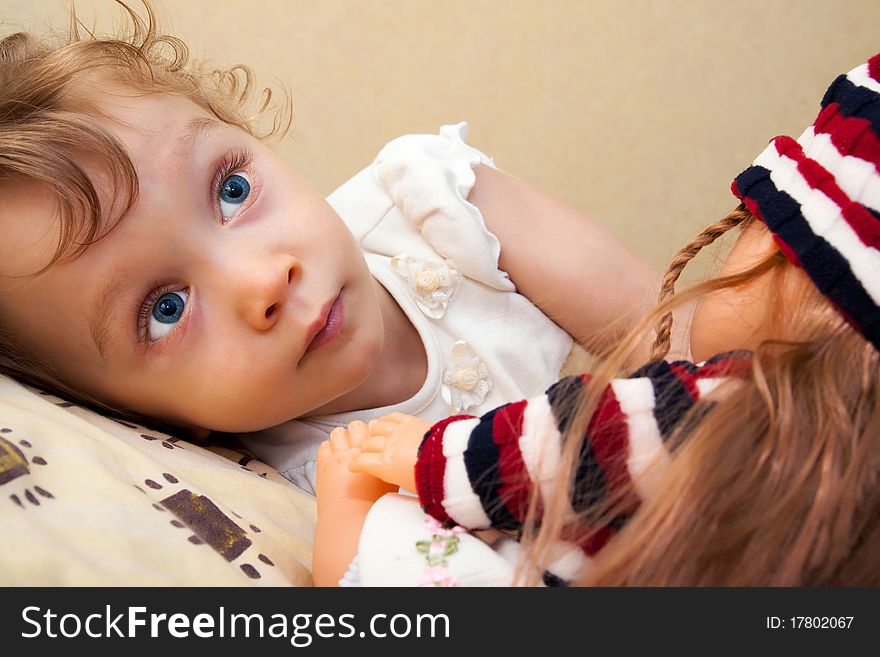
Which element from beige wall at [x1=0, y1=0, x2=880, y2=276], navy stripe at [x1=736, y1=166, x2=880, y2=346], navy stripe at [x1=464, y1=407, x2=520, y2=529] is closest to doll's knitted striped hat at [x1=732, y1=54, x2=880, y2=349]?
navy stripe at [x1=736, y1=166, x2=880, y2=346]

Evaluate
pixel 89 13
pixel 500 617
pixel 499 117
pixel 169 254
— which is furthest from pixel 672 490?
pixel 89 13

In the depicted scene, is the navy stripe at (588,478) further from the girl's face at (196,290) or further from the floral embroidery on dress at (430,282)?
the floral embroidery on dress at (430,282)

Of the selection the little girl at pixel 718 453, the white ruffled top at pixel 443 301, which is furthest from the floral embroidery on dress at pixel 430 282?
the little girl at pixel 718 453

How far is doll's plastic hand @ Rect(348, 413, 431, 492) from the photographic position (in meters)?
0.55

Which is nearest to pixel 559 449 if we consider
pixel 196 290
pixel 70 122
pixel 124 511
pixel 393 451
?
pixel 393 451

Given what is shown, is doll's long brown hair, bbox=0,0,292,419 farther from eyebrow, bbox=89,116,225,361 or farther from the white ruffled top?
the white ruffled top

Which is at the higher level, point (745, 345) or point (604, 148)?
point (604, 148)

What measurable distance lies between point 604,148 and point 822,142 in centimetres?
89

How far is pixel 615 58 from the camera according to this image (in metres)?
1.37

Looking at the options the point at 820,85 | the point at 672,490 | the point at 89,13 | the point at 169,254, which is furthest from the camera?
the point at 820,85

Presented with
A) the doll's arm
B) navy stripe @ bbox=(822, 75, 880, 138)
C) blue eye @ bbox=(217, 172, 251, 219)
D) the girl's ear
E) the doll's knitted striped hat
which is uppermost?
navy stripe @ bbox=(822, 75, 880, 138)

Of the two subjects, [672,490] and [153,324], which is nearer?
[672,490]

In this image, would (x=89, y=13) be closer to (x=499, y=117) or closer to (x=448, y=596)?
(x=499, y=117)

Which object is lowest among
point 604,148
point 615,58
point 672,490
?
point 672,490
